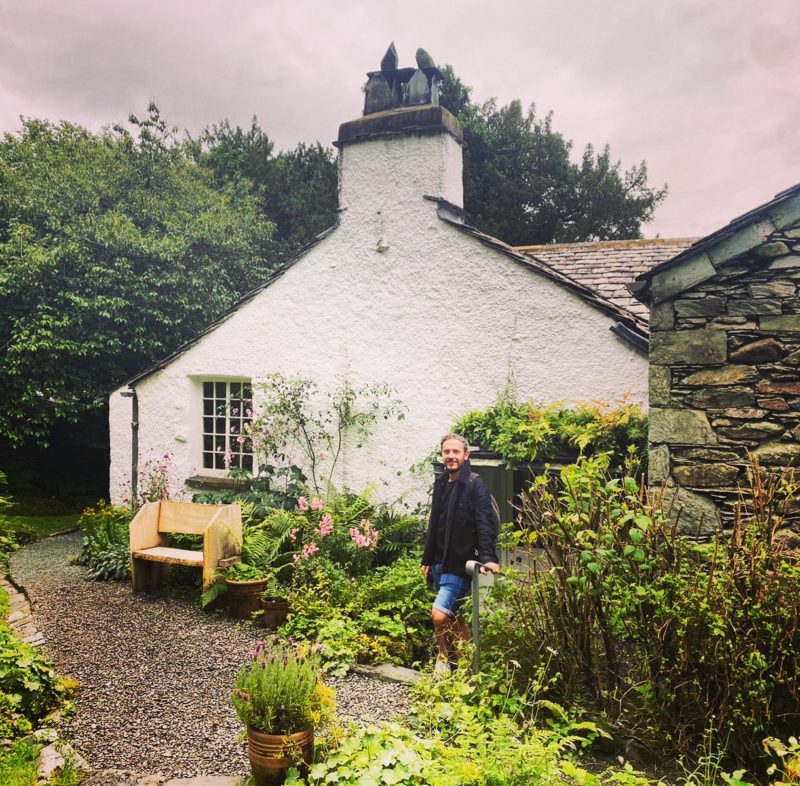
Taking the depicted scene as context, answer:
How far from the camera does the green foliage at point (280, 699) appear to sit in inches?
133

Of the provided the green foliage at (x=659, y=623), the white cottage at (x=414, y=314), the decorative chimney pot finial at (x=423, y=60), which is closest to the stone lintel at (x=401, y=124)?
the white cottage at (x=414, y=314)

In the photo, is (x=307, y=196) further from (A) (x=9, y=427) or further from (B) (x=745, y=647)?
(B) (x=745, y=647)

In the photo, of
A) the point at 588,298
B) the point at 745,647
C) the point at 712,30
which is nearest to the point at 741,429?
the point at 745,647

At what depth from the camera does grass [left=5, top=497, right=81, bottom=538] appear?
11334mm

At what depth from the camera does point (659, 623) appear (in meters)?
3.84

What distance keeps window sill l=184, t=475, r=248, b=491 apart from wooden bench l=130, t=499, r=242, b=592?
1712 mm

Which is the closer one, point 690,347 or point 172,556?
point 690,347

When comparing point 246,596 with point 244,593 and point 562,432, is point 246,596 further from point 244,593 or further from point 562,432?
point 562,432

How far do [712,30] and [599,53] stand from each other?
7.17 ft

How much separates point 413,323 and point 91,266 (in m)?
8.53

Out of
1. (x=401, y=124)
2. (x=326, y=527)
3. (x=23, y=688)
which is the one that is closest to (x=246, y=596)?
(x=326, y=527)

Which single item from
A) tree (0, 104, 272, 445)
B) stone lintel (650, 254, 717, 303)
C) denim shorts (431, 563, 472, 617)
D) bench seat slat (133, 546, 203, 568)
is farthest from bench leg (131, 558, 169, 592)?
tree (0, 104, 272, 445)

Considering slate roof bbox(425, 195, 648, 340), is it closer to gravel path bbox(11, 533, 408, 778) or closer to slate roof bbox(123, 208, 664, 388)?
slate roof bbox(123, 208, 664, 388)

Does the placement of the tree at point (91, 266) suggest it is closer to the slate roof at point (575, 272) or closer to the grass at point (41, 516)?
the grass at point (41, 516)
